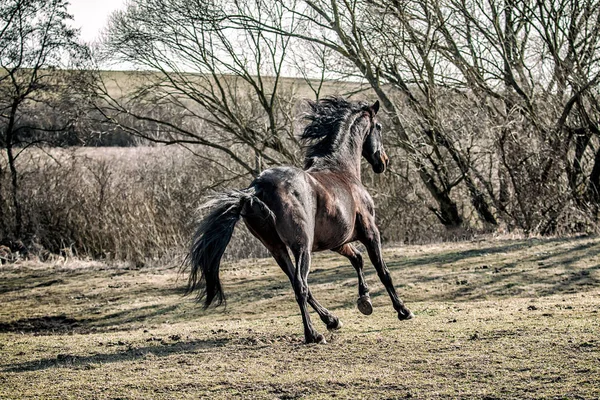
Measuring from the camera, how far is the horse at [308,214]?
686cm

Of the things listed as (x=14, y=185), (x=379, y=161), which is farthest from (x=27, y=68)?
(x=379, y=161)

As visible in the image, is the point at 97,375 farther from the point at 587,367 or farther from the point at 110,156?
the point at 110,156

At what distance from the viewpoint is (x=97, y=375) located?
6.06m

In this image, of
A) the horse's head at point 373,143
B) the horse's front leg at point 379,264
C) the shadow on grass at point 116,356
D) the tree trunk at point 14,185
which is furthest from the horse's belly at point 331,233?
the tree trunk at point 14,185

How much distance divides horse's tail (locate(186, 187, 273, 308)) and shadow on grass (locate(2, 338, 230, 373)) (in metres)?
0.58

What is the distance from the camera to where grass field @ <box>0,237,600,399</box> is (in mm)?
5332

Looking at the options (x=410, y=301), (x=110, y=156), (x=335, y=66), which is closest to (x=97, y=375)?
(x=410, y=301)

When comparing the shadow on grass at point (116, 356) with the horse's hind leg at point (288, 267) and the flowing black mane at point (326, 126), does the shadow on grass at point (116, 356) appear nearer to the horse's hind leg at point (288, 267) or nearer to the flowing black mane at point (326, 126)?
the horse's hind leg at point (288, 267)

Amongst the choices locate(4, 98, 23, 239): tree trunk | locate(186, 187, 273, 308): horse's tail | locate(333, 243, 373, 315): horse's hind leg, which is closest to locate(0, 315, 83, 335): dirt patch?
locate(186, 187, 273, 308): horse's tail

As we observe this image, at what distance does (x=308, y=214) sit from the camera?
708cm

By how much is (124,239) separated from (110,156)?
6116mm

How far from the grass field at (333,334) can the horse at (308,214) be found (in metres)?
0.61

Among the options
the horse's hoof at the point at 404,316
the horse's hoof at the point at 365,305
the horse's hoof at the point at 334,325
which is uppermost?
the horse's hoof at the point at 365,305

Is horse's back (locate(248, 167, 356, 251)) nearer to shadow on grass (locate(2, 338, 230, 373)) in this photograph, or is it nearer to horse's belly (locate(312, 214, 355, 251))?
horse's belly (locate(312, 214, 355, 251))
